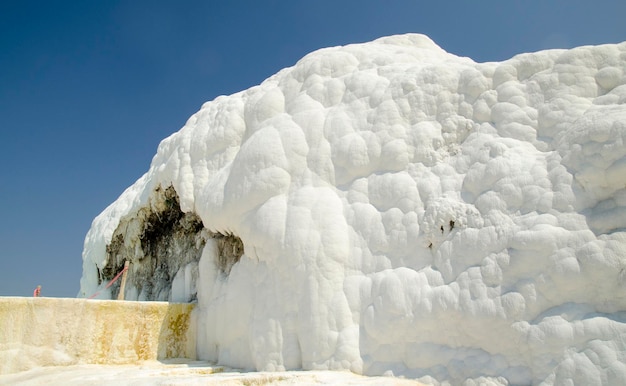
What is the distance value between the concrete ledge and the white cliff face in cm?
53

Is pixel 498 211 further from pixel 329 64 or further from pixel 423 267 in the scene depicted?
pixel 329 64

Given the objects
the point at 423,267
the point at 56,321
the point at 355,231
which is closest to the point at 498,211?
the point at 423,267

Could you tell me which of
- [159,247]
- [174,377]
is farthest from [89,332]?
[159,247]

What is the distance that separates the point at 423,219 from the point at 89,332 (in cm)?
544

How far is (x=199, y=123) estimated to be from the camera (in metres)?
9.95

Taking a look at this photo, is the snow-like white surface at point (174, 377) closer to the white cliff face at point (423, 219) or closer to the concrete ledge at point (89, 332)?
the concrete ledge at point (89, 332)

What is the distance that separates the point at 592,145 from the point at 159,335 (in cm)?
694

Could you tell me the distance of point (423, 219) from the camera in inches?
230

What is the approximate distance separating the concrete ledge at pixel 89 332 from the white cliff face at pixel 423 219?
0.53 m

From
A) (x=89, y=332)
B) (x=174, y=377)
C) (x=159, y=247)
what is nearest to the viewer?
(x=174, y=377)

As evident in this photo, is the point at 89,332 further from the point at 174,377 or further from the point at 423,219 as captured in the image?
the point at 423,219

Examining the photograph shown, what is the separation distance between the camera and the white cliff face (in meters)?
4.59

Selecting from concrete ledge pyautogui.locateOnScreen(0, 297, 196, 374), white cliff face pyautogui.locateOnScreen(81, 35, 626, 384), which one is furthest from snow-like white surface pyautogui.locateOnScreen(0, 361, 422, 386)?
white cliff face pyautogui.locateOnScreen(81, 35, 626, 384)

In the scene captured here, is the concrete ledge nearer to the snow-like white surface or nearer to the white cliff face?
the snow-like white surface
